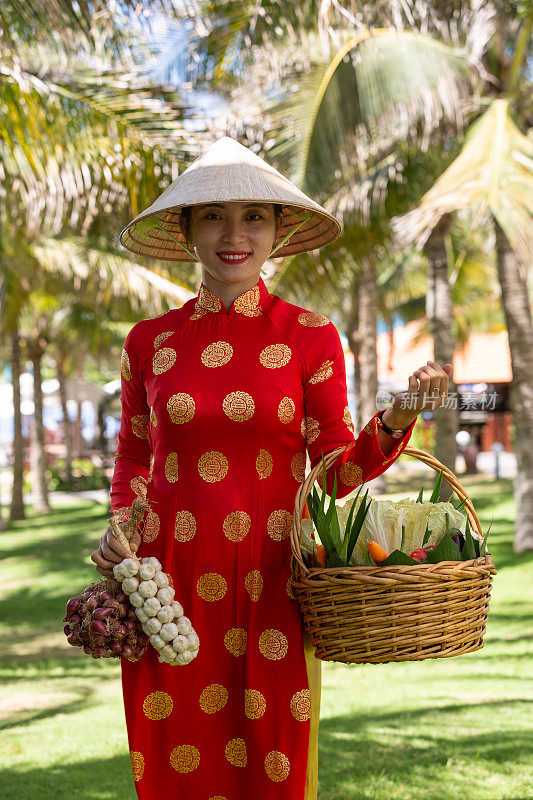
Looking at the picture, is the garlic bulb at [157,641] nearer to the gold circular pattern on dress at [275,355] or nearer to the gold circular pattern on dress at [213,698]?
the gold circular pattern on dress at [213,698]

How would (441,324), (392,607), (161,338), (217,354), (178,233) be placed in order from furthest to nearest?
(441,324) < (178,233) < (161,338) < (217,354) < (392,607)

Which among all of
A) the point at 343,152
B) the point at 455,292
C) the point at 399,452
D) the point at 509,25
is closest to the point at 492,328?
the point at 455,292

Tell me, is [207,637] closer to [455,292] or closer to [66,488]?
[455,292]

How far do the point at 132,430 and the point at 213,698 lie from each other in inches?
30.0

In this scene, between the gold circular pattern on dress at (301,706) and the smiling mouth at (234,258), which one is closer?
the gold circular pattern on dress at (301,706)

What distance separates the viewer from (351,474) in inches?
92.2

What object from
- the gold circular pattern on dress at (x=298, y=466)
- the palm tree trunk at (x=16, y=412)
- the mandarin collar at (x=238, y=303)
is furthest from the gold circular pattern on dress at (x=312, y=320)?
the palm tree trunk at (x=16, y=412)

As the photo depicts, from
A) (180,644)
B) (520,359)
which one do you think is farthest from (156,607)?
(520,359)

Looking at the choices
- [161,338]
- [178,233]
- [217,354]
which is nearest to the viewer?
[217,354]

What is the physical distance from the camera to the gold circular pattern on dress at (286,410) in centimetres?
235

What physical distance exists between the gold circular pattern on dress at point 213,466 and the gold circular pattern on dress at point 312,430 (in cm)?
23

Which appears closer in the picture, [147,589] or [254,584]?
[147,589]

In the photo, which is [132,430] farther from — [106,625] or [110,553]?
[106,625]

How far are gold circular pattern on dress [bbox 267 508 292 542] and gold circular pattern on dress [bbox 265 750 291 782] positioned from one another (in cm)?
52
